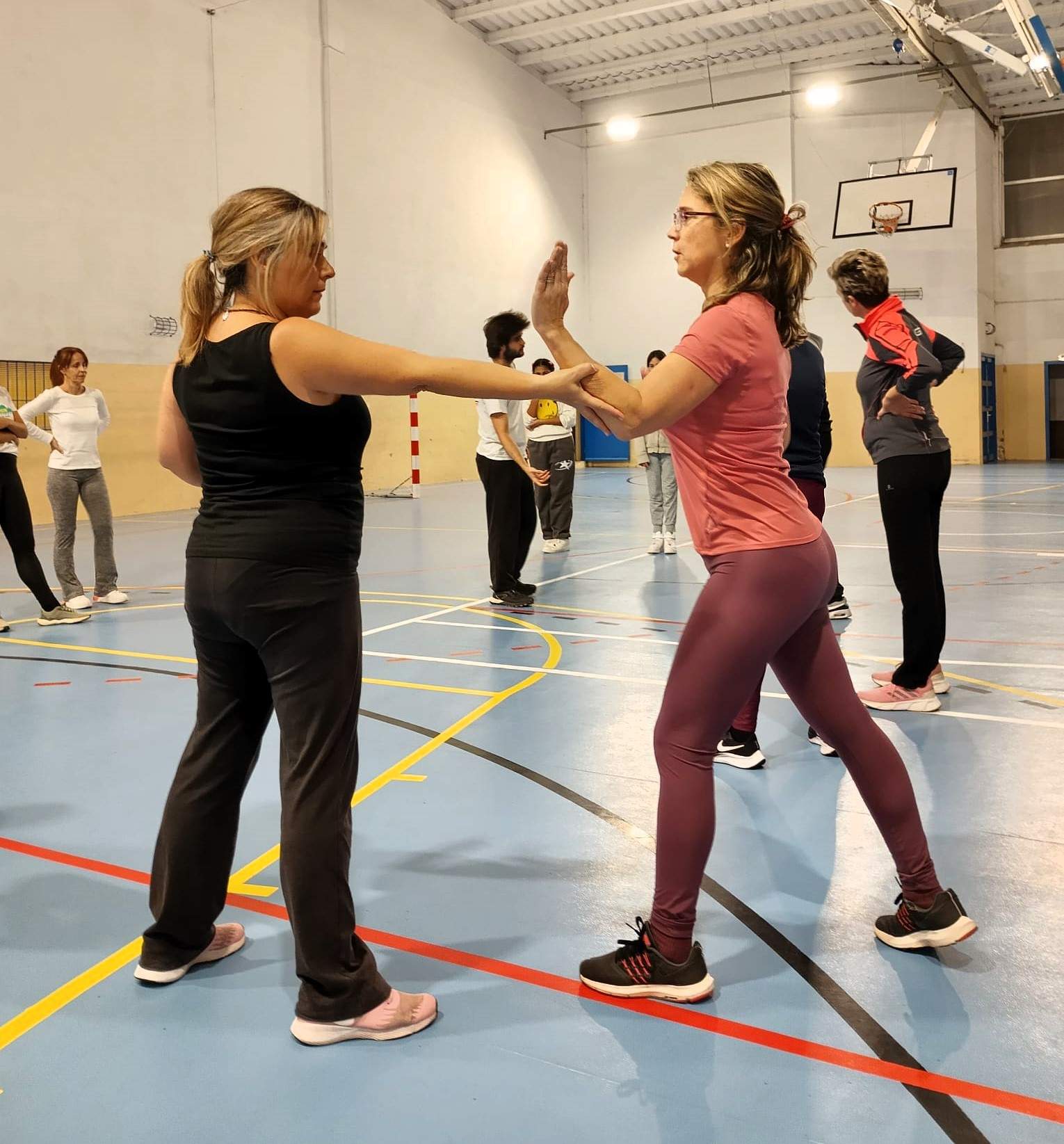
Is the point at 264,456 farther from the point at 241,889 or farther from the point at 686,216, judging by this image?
the point at 241,889

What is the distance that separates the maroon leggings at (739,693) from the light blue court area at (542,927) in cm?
32

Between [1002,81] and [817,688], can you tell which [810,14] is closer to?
[1002,81]

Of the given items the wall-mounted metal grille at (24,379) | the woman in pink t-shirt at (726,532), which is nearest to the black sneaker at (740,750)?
the woman in pink t-shirt at (726,532)

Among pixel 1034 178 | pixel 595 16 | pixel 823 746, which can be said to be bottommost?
pixel 823 746

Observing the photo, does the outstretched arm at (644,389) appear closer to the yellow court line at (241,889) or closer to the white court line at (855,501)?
the yellow court line at (241,889)

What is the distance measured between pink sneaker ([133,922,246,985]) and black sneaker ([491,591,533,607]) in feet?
15.0

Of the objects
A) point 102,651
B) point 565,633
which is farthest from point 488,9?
point 102,651

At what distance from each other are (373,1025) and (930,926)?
1.30 metres

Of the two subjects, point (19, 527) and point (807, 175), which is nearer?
point (19, 527)

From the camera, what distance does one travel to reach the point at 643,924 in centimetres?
231

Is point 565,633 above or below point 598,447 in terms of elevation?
below

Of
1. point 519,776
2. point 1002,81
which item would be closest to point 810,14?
point 1002,81

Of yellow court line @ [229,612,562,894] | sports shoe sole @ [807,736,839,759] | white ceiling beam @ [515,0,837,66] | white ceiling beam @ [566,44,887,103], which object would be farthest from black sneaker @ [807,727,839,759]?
white ceiling beam @ [566,44,887,103]

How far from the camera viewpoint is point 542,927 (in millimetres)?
2596
